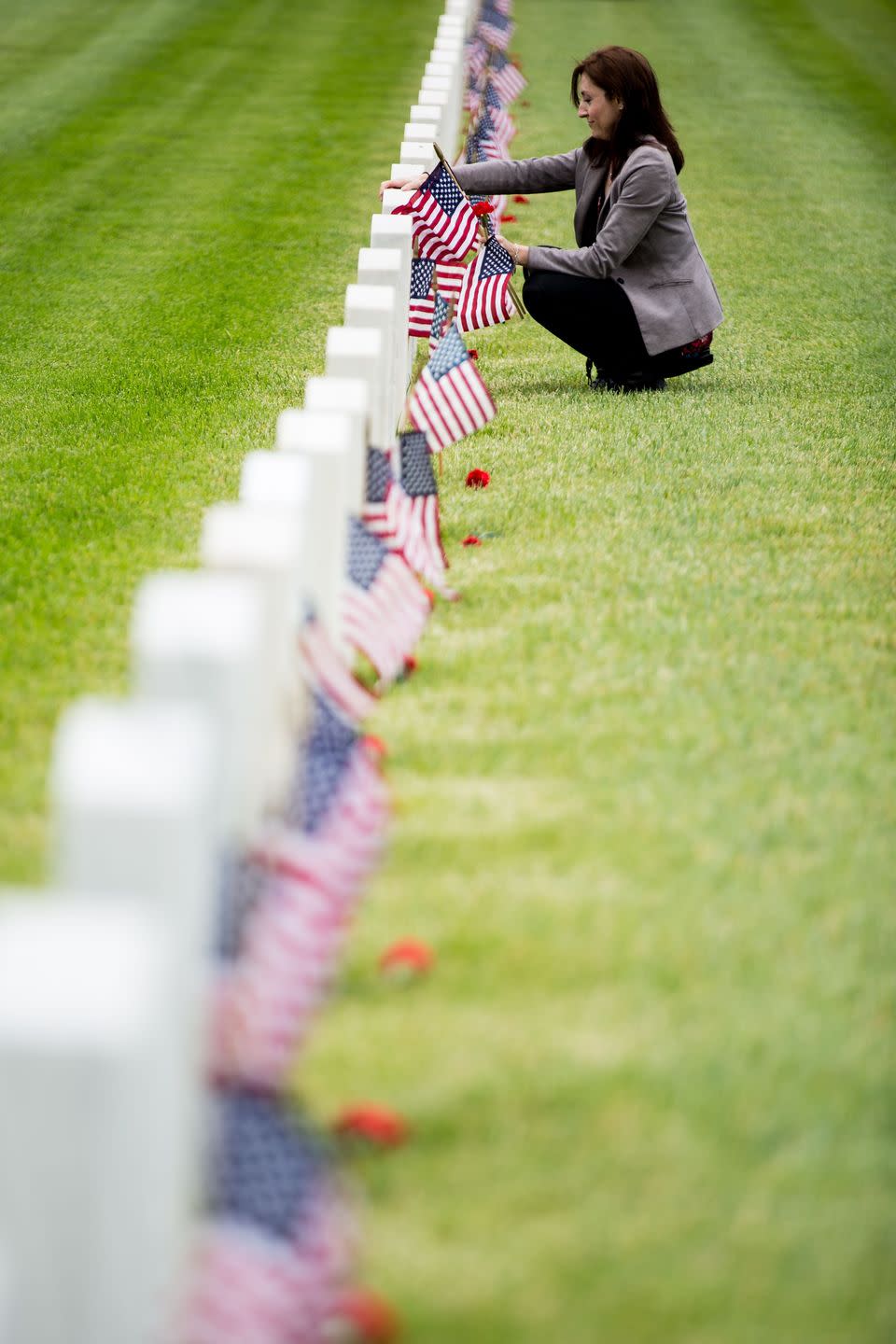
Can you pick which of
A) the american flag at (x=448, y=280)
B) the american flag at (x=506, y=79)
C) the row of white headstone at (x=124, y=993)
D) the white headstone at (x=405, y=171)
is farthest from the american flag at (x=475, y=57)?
the row of white headstone at (x=124, y=993)

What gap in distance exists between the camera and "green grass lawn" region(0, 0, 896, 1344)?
2348 mm

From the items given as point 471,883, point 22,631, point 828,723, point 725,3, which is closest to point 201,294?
point 22,631

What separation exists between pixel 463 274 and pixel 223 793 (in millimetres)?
4976

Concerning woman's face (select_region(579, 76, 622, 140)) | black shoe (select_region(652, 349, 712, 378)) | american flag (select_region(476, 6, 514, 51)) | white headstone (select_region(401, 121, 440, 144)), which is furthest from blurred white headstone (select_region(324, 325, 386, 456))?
american flag (select_region(476, 6, 514, 51))

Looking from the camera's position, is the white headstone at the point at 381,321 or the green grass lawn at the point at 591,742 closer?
the green grass lawn at the point at 591,742

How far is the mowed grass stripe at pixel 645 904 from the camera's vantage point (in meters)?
2.29

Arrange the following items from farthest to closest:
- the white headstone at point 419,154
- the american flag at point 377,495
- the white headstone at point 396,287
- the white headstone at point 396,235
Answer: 1. the white headstone at point 419,154
2. the white headstone at point 396,235
3. the white headstone at point 396,287
4. the american flag at point 377,495

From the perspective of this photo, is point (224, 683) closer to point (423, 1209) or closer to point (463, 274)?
point (423, 1209)

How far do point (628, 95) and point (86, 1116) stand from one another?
606cm

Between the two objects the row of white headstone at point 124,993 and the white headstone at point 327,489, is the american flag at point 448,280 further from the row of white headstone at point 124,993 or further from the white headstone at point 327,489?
the row of white headstone at point 124,993

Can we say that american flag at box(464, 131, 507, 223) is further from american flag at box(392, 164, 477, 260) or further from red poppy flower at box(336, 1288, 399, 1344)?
red poppy flower at box(336, 1288, 399, 1344)

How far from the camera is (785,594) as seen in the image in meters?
4.93

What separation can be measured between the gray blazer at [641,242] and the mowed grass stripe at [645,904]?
2.29 feet

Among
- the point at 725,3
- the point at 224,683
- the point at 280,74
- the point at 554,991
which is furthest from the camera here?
the point at 725,3
